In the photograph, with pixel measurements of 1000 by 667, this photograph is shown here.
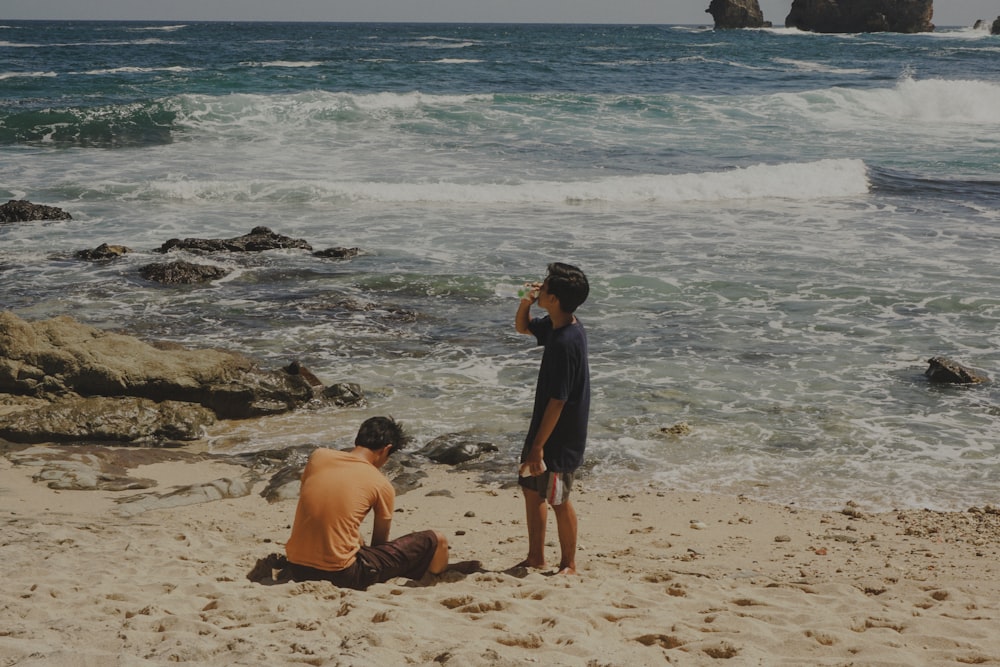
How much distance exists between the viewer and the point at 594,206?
63.5 feet

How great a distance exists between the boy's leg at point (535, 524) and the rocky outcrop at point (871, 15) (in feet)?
342

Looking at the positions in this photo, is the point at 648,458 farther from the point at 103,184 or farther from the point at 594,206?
the point at 103,184

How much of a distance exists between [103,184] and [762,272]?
44.3ft

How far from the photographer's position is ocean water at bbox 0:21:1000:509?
27.6ft

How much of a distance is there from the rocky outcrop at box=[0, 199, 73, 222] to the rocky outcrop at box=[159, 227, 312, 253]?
3.54 meters

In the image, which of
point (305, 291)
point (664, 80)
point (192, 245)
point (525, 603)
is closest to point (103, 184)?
point (192, 245)

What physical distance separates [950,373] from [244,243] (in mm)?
10138

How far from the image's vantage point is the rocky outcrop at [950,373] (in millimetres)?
9344

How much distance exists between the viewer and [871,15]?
323ft

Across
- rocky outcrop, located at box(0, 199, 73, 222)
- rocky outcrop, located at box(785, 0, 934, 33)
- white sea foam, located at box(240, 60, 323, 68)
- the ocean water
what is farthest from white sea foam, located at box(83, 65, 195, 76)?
rocky outcrop, located at box(785, 0, 934, 33)

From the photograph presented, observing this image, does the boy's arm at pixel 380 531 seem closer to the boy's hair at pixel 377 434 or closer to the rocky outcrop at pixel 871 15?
the boy's hair at pixel 377 434

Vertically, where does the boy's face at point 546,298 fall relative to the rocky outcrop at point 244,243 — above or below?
above

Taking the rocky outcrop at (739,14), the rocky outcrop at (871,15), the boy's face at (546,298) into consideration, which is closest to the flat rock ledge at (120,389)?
the boy's face at (546,298)

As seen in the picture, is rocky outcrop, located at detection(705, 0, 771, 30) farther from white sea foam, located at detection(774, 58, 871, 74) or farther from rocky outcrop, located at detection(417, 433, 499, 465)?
rocky outcrop, located at detection(417, 433, 499, 465)
